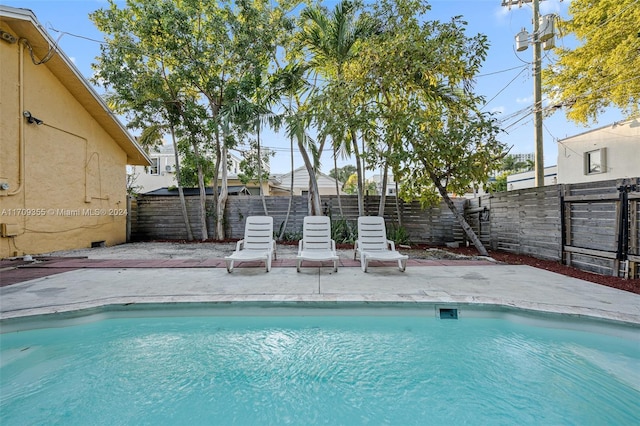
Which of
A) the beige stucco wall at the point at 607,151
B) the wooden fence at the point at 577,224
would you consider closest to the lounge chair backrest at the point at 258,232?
the wooden fence at the point at 577,224

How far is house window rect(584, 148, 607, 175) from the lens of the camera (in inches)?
521

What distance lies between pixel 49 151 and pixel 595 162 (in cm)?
2118

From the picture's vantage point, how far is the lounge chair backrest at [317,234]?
6695 millimetres

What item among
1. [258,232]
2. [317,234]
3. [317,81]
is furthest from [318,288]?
[317,81]

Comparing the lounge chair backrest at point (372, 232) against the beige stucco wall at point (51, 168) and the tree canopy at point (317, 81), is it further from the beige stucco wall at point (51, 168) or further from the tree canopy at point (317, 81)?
the beige stucco wall at point (51, 168)

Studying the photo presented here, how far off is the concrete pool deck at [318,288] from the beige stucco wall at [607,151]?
10880 mm

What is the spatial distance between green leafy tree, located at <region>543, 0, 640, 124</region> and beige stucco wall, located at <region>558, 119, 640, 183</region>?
0.85 m

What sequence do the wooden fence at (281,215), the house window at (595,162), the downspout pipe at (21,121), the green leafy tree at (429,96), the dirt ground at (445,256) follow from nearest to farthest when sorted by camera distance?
1. the dirt ground at (445,256)
2. the green leafy tree at (429,96)
3. the downspout pipe at (21,121)
4. the wooden fence at (281,215)
5. the house window at (595,162)

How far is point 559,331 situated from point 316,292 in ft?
9.94

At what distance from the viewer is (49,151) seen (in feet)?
27.8

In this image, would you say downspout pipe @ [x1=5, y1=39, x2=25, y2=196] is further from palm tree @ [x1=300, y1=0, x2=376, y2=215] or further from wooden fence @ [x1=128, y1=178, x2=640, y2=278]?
palm tree @ [x1=300, y1=0, x2=376, y2=215]

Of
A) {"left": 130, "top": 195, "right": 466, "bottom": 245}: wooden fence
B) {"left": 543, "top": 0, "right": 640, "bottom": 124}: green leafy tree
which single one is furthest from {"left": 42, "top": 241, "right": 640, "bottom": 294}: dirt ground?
{"left": 543, "top": 0, "right": 640, "bottom": 124}: green leafy tree

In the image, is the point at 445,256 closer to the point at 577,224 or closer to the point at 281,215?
the point at 577,224

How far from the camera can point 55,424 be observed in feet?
7.60
